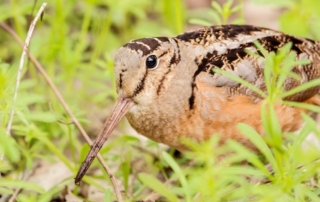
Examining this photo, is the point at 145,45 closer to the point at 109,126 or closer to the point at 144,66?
the point at 144,66

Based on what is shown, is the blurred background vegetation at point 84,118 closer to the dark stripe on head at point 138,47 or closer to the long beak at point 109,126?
the long beak at point 109,126

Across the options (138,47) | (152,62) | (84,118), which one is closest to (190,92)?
(152,62)

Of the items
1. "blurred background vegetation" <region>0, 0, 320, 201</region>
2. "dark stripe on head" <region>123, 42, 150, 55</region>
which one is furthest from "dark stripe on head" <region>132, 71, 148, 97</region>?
"blurred background vegetation" <region>0, 0, 320, 201</region>

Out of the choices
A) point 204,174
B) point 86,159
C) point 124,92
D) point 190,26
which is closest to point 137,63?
point 124,92

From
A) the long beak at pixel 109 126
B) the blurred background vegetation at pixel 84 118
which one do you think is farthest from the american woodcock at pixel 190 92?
the blurred background vegetation at pixel 84 118

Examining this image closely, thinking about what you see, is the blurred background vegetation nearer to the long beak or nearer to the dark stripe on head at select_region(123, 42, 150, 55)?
the long beak

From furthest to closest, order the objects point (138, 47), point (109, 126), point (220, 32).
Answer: point (220, 32) → point (109, 126) → point (138, 47)

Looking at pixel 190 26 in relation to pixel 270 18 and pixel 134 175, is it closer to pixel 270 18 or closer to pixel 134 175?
pixel 270 18
